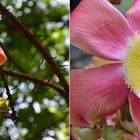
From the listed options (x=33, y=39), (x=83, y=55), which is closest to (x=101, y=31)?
(x=83, y=55)

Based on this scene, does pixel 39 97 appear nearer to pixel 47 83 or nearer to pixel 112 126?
pixel 47 83

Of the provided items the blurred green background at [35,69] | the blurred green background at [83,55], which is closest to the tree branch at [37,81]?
the blurred green background at [35,69]

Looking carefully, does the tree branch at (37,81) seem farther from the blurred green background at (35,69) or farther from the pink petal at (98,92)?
the pink petal at (98,92)

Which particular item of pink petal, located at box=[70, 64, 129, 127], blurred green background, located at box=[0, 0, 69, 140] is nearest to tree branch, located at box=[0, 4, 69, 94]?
blurred green background, located at box=[0, 0, 69, 140]

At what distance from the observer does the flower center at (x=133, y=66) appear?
689mm

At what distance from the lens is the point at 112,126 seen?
2.26 ft

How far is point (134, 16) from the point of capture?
2.29 ft

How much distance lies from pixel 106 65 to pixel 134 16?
0.33 ft

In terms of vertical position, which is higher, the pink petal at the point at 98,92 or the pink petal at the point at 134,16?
the pink petal at the point at 134,16

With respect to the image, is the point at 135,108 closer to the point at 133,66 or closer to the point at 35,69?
the point at 133,66

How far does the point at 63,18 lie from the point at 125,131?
0.41 meters

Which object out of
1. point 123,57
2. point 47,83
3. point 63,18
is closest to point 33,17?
point 63,18

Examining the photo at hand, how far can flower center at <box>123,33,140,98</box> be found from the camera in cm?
69

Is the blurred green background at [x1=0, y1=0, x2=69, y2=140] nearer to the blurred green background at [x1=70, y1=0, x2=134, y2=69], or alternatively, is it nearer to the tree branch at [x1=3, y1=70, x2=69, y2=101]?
the tree branch at [x1=3, y1=70, x2=69, y2=101]
